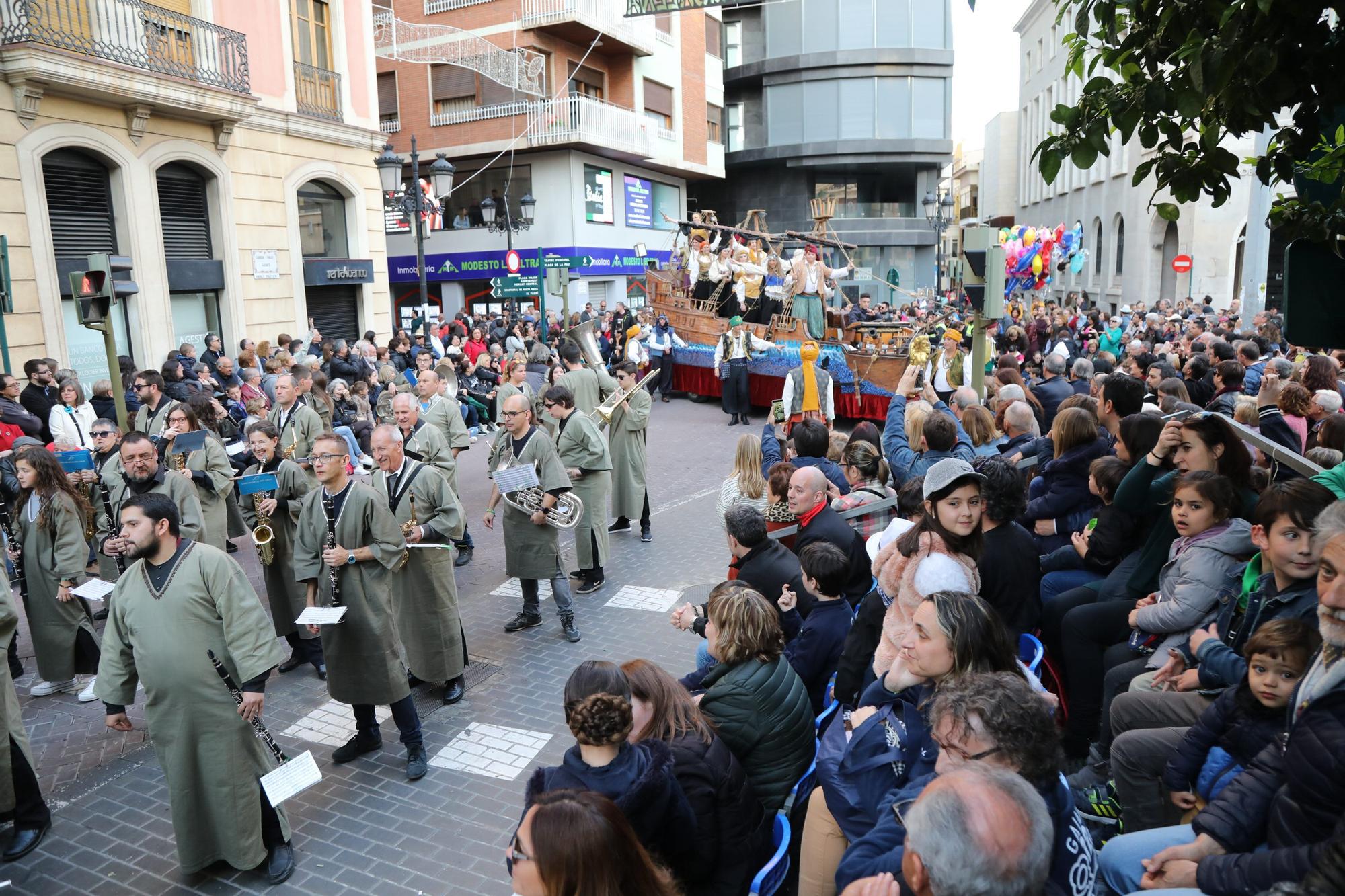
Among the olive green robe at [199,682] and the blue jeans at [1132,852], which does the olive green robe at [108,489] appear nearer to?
Answer: the olive green robe at [199,682]

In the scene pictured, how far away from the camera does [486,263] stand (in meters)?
29.4

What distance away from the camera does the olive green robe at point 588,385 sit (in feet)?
34.1

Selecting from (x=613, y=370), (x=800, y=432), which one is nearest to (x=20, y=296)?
(x=613, y=370)

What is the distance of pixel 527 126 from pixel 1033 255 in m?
15.2

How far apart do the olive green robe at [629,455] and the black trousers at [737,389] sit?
7392mm

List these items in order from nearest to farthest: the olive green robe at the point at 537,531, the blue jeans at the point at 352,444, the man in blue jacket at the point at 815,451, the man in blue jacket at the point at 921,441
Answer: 1. the man in blue jacket at the point at 921,441
2. the man in blue jacket at the point at 815,451
3. the olive green robe at the point at 537,531
4. the blue jeans at the point at 352,444

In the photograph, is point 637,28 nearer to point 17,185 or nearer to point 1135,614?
point 17,185

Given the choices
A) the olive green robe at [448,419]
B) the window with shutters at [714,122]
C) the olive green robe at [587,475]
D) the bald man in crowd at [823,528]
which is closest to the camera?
the bald man in crowd at [823,528]

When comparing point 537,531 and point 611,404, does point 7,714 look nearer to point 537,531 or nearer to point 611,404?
point 537,531

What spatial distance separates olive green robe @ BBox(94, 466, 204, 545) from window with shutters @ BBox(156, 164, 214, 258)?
421 inches

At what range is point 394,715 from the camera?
5238 mm

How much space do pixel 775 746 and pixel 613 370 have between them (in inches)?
322

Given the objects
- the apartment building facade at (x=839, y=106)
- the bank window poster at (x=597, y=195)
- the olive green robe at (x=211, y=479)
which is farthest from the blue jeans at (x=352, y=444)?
the apartment building facade at (x=839, y=106)

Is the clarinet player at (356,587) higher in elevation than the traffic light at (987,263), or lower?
lower
